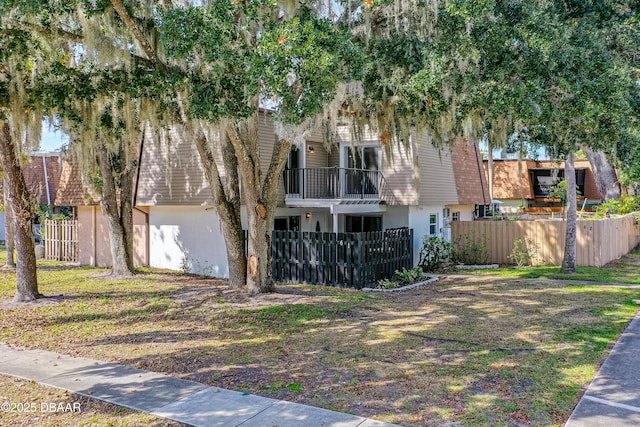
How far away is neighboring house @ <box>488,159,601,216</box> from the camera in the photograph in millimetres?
32688

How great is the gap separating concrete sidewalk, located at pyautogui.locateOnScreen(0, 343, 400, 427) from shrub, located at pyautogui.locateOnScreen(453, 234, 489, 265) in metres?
13.9

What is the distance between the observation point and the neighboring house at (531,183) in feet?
107

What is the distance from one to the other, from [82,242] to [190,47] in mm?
13267

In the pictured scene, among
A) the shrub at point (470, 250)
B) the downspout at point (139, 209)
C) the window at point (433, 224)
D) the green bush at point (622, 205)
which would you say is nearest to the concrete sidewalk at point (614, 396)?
the shrub at point (470, 250)

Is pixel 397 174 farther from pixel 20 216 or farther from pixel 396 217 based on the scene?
pixel 20 216

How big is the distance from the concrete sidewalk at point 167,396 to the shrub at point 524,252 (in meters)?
13.9

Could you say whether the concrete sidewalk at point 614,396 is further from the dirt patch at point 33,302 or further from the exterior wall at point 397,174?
the dirt patch at point 33,302

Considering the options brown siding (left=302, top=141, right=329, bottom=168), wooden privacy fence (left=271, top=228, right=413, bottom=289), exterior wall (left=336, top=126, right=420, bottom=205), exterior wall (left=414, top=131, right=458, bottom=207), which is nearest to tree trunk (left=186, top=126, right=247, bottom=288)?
wooden privacy fence (left=271, top=228, right=413, bottom=289)

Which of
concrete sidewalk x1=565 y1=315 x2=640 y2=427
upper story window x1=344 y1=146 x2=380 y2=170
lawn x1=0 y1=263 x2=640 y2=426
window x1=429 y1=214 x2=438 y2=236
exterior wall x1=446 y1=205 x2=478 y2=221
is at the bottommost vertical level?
concrete sidewalk x1=565 y1=315 x2=640 y2=427

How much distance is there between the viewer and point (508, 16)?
7930mm

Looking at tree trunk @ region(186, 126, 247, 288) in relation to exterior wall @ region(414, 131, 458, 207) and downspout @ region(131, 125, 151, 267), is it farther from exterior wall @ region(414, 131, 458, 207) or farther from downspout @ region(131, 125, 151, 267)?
exterior wall @ region(414, 131, 458, 207)

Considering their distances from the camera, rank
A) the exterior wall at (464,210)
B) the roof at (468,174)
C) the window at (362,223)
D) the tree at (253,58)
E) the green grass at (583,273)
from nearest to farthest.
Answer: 1. the tree at (253,58)
2. the green grass at (583,273)
3. the window at (362,223)
4. the roof at (468,174)
5. the exterior wall at (464,210)

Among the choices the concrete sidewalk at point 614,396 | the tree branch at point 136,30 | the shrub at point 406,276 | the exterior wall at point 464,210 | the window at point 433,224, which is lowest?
the concrete sidewalk at point 614,396

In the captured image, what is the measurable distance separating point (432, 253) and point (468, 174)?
5439mm
